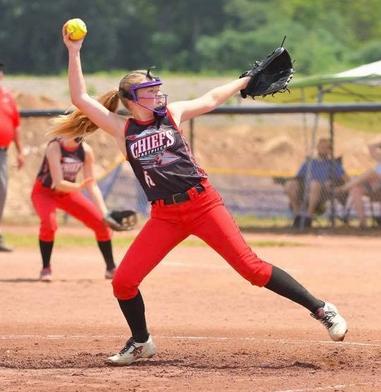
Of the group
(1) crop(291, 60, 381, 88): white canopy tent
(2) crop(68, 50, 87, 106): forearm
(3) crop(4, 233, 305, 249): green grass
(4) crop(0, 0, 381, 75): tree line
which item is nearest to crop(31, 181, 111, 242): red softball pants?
(3) crop(4, 233, 305, 249): green grass

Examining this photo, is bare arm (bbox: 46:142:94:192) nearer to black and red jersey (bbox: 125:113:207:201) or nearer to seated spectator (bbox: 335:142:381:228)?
black and red jersey (bbox: 125:113:207:201)

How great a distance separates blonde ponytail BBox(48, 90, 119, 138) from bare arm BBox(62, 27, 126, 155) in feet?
0.84

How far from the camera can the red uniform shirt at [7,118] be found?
16003 millimetres

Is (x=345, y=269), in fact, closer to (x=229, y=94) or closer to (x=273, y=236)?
(x=273, y=236)

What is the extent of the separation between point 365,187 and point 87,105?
35.5ft

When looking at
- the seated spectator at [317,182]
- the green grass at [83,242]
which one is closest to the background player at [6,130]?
the green grass at [83,242]

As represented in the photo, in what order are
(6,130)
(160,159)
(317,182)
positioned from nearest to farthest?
(160,159)
(6,130)
(317,182)

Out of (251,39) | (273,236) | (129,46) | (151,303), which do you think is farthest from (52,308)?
(129,46)

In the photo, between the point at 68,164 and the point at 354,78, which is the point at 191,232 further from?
the point at 354,78

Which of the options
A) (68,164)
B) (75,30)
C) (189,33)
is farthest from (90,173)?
(189,33)

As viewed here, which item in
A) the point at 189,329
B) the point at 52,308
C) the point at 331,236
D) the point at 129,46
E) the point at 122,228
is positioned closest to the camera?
the point at 189,329

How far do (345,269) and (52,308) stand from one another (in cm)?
400

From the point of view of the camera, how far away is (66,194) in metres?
12.9

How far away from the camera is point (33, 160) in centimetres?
2856
